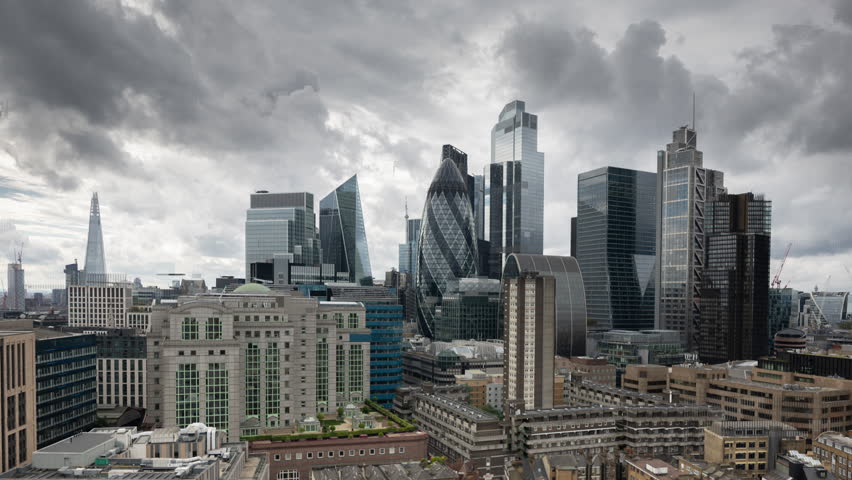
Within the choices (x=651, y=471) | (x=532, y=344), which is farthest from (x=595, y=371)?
(x=651, y=471)

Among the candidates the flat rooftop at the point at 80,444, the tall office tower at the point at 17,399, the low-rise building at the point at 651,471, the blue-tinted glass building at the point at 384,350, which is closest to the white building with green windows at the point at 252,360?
the tall office tower at the point at 17,399

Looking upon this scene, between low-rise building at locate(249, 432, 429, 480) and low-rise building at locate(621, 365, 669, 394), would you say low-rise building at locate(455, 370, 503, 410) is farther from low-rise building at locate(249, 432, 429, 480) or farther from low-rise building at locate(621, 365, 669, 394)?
low-rise building at locate(249, 432, 429, 480)

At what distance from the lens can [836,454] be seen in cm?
9238

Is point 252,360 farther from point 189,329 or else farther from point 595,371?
point 595,371

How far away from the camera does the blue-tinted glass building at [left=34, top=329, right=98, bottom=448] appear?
101312 mm

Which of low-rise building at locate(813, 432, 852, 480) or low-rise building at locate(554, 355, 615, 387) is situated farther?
low-rise building at locate(554, 355, 615, 387)

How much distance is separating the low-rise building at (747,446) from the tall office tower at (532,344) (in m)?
42.8

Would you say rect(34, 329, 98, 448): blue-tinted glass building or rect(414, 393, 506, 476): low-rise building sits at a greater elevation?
rect(34, 329, 98, 448): blue-tinted glass building

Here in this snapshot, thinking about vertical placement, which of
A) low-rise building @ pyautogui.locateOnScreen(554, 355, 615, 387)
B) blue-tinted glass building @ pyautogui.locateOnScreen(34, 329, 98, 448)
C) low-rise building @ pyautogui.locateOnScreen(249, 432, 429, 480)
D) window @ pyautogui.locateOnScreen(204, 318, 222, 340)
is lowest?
low-rise building @ pyautogui.locateOnScreen(554, 355, 615, 387)

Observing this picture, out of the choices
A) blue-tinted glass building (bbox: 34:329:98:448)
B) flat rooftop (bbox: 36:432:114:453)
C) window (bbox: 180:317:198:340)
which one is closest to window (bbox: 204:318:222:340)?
window (bbox: 180:317:198:340)

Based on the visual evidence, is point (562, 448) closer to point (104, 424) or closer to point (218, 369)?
point (218, 369)

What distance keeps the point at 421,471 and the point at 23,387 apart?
59.6 m

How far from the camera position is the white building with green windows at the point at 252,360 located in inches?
3858

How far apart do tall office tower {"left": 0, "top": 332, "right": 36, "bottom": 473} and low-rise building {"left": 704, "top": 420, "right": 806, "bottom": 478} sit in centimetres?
10605
